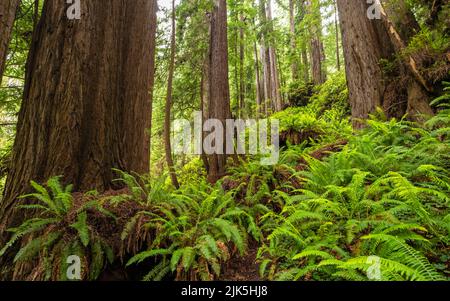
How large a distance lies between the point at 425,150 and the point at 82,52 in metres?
5.25

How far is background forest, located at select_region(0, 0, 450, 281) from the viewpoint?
2943mm

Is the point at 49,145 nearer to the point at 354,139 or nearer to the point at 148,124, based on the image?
the point at 148,124

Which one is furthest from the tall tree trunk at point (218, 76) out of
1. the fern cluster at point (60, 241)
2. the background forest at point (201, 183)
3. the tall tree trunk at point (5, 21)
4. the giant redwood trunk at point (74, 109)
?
the tall tree trunk at point (5, 21)

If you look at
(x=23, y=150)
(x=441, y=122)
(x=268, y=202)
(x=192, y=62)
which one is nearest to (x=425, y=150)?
(x=441, y=122)

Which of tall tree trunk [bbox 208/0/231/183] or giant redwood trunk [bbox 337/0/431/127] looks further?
tall tree trunk [bbox 208/0/231/183]

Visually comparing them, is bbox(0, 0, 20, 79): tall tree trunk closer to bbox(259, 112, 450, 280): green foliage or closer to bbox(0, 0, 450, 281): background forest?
bbox(0, 0, 450, 281): background forest

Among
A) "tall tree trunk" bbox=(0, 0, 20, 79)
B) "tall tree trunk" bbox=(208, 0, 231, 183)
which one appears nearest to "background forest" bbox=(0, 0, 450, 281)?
"tall tree trunk" bbox=(0, 0, 20, 79)

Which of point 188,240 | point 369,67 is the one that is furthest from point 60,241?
point 369,67

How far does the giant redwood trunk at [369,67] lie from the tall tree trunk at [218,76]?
3.13 metres

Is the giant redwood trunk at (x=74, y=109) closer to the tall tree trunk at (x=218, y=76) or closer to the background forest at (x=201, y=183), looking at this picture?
the background forest at (x=201, y=183)

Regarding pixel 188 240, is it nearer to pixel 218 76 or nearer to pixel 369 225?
pixel 369 225

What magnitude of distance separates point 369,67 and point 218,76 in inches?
147

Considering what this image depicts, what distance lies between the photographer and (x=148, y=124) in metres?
5.78

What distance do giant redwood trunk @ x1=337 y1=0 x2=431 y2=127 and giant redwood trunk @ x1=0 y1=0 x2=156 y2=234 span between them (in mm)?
4738
